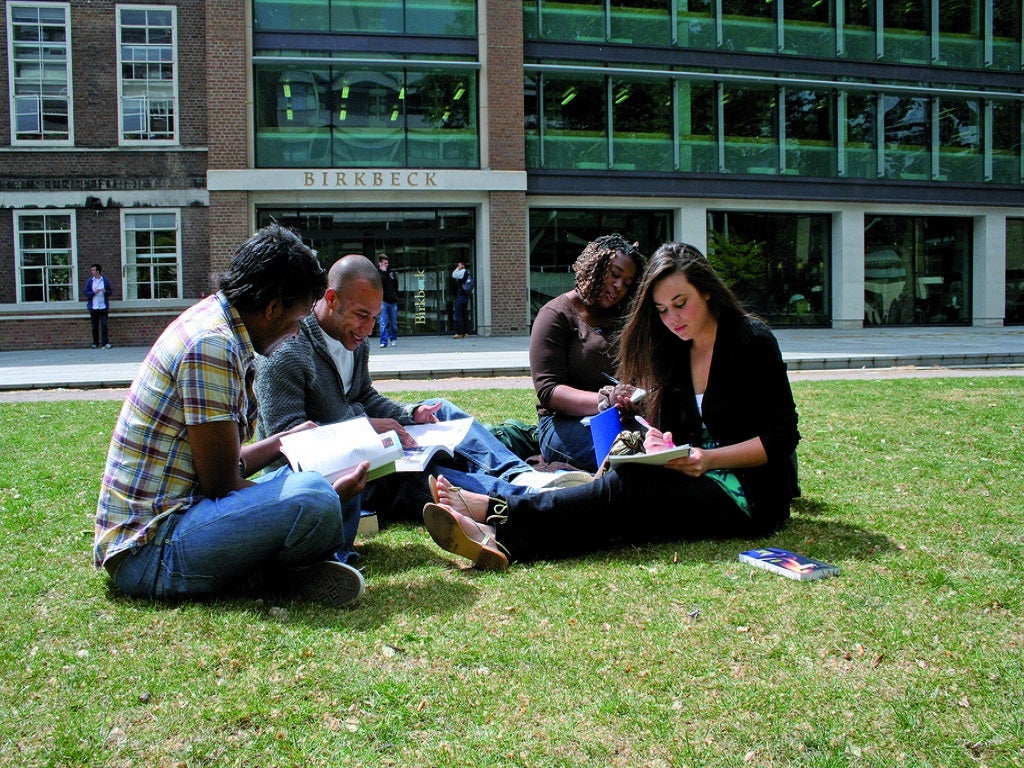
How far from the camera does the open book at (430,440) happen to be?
14.1 feet

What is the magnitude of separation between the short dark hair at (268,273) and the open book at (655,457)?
1472 millimetres

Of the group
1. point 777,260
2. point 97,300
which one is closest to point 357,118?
point 97,300

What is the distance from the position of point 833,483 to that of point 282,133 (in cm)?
1886

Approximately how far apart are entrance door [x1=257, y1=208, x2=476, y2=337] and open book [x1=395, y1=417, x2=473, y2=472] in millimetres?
17879

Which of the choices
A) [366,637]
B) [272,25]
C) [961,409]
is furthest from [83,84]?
[366,637]

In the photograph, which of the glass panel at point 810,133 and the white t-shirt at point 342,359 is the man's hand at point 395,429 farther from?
the glass panel at point 810,133

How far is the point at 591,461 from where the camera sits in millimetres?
4961

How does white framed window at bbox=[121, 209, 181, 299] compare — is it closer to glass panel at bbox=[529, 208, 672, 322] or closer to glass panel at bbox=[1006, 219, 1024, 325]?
glass panel at bbox=[529, 208, 672, 322]

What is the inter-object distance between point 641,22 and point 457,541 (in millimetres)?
22186

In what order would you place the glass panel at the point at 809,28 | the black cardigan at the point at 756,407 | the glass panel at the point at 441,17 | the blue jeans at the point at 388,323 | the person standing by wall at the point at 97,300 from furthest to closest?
1. the glass panel at the point at 809,28
2. the glass panel at the point at 441,17
3. the person standing by wall at the point at 97,300
4. the blue jeans at the point at 388,323
5. the black cardigan at the point at 756,407

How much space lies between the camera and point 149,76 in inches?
848

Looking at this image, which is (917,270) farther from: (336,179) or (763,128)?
(336,179)

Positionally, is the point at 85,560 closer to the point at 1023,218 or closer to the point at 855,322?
the point at 855,322

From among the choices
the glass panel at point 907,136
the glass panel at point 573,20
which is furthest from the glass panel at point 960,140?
the glass panel at point 573,20
